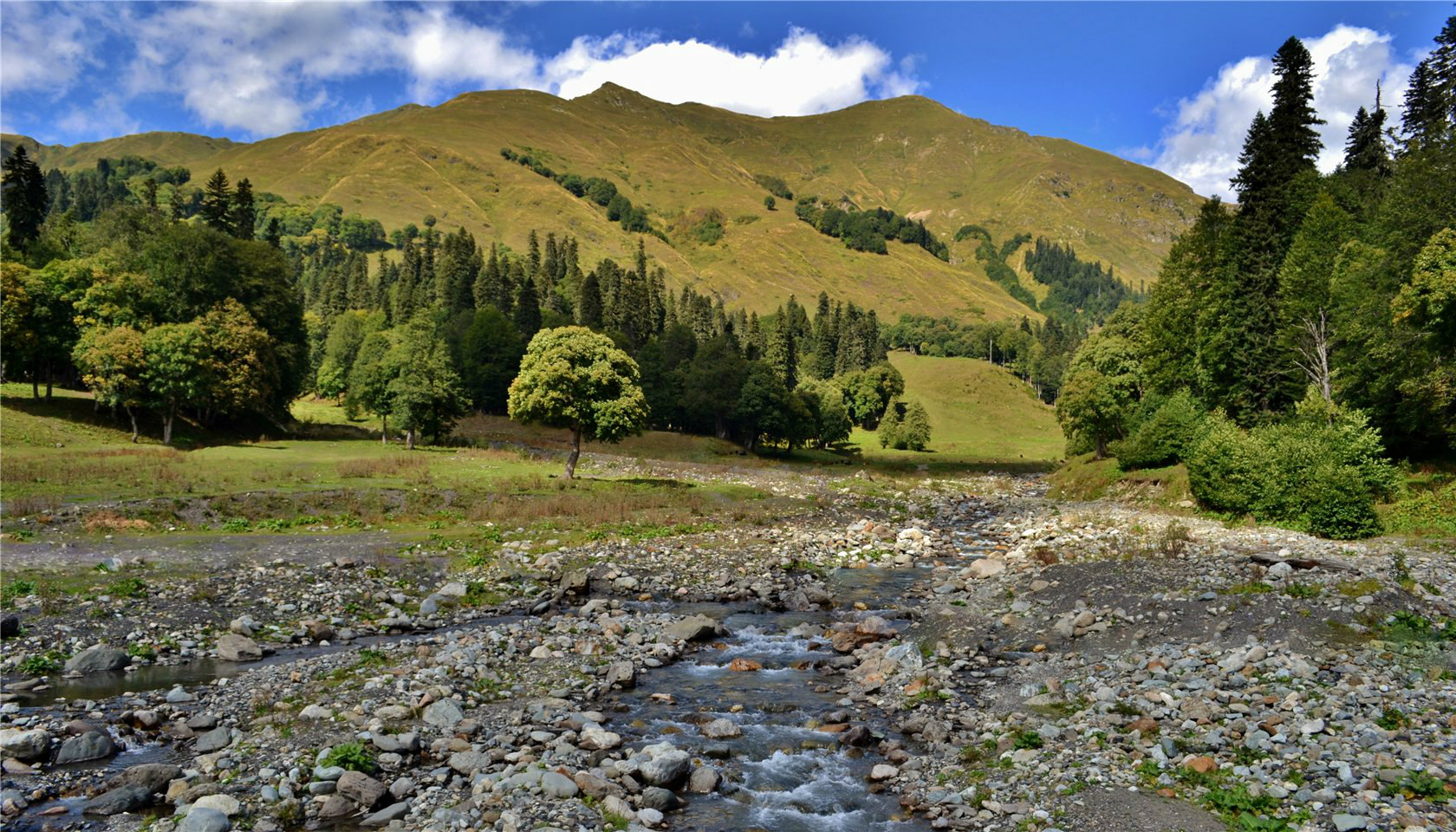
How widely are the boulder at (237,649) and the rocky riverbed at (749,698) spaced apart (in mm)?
85

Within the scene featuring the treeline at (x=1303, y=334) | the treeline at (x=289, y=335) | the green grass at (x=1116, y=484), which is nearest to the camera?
the treeline at (x=1303, y=334)

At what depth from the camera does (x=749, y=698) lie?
19.5m

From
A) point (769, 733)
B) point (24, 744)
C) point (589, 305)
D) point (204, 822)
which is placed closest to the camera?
point (204, 822)

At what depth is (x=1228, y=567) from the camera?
2520cm

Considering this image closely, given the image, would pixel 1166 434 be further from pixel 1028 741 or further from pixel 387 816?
pixel 387 816

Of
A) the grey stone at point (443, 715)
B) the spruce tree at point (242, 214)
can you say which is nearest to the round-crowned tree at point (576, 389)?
the grey stone at point (443, 715)

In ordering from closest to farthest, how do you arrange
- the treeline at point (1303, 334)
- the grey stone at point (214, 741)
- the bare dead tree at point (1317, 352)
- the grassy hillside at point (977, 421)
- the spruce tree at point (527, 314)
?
the grey stone at point (214, 741), the treeline at point (1303, 334), the bare dead tree at point (1317, 352), the grassy hillside at point (977, 421), the spruce tree at point (527, 314)

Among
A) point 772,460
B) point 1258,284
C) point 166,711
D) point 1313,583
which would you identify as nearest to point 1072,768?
point 1313,583

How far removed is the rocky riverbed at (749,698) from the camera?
12914 millimetres

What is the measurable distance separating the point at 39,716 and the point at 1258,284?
63037 millimetres

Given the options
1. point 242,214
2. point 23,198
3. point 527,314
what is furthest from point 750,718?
point 527,314

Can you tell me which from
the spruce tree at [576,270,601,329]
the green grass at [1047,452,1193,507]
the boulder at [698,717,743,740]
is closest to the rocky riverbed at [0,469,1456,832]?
the boulder at [698,717,743,740]

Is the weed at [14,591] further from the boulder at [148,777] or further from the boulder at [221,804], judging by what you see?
the boulder at [221,804]

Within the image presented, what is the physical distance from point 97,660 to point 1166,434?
5645 cm
